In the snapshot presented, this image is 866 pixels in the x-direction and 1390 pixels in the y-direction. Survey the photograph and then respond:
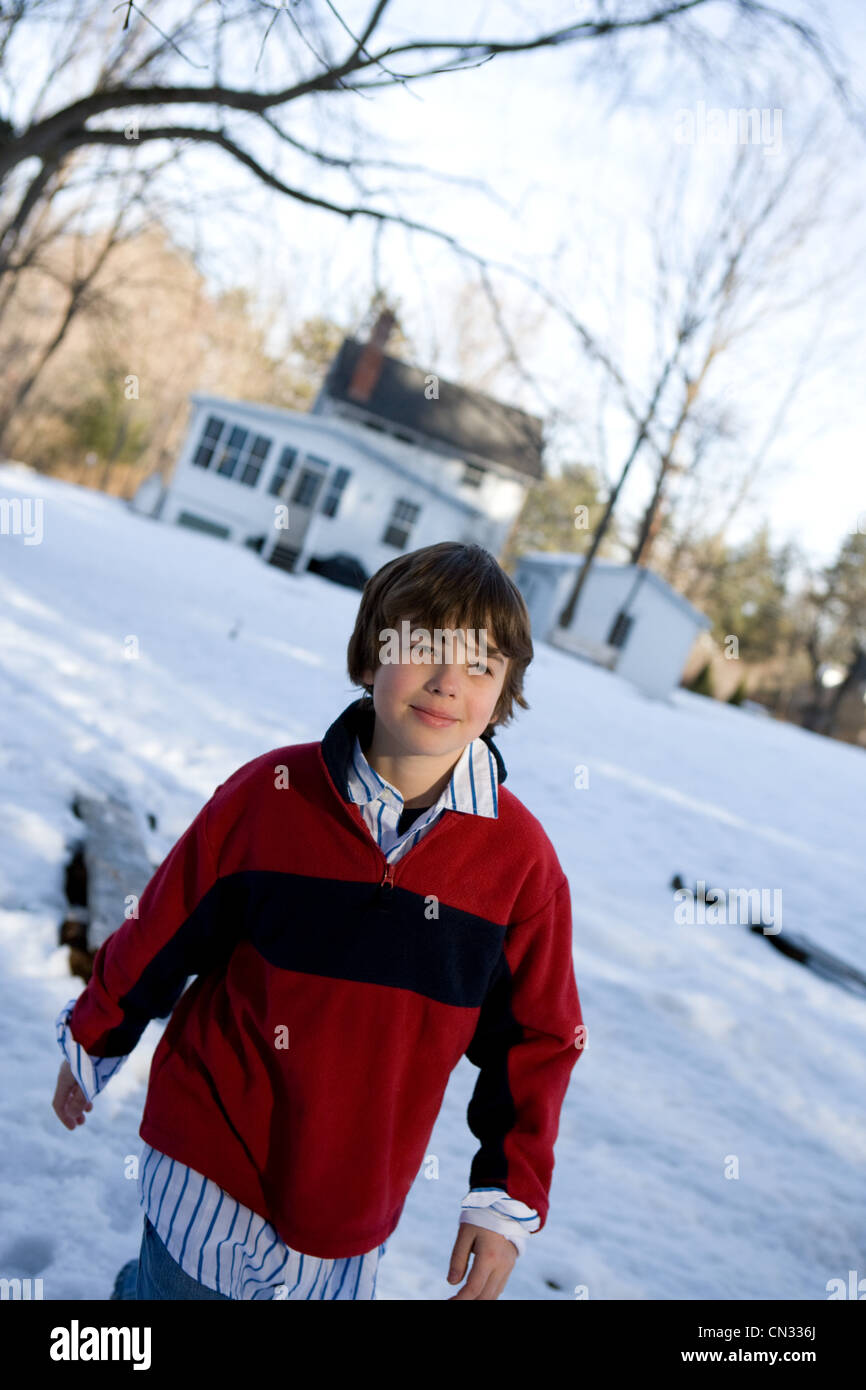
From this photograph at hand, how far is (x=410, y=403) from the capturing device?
1011 inches

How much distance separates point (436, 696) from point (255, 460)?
76.0ft

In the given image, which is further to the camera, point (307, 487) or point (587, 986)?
point (307, 487)

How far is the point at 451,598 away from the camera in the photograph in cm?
154

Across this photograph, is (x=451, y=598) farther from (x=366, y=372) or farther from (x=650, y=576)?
(x=650, y=576)

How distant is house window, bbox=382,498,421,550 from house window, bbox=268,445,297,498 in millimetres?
2951

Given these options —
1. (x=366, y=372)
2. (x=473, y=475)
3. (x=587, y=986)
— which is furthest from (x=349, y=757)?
(x=473, y=475)

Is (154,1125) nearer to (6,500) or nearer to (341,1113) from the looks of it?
(341,1113)

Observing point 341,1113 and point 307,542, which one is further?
point 307,542

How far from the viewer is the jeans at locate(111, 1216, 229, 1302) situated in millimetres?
1500

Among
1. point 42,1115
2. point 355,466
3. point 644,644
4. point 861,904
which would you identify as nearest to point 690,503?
point 644,644

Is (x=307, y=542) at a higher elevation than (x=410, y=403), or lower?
lower

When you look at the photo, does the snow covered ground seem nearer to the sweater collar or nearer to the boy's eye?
the sweater collar
